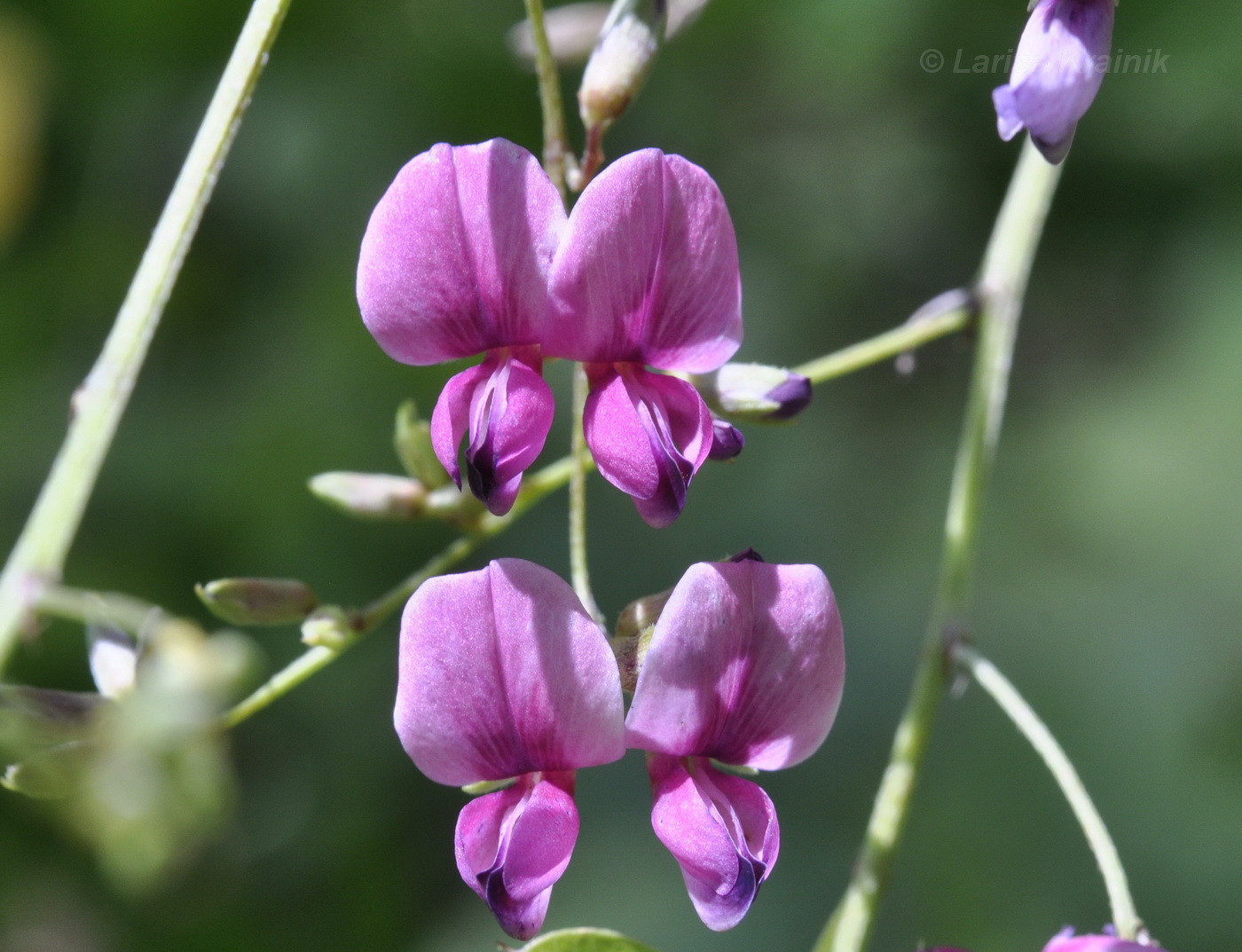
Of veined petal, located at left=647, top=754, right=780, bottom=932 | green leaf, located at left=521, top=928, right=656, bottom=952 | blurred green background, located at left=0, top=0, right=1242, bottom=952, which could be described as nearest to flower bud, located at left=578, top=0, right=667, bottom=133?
veined petal, located at left=647, top=754, right=780, bottom=932

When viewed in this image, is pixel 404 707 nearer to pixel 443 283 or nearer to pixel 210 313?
pixel 443 283

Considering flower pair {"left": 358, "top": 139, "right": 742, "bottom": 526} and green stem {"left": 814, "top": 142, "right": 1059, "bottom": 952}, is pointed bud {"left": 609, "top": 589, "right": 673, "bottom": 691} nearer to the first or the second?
flower pair {"left": 358, "top": 139, "right": 742, "bottom": 526}

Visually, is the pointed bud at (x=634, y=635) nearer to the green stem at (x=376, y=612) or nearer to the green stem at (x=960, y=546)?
the green stem at (x=376, y=612)

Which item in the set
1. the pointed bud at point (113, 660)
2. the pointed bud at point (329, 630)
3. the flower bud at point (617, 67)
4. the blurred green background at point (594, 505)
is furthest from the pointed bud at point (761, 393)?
the blurred green background at point (594, 505)

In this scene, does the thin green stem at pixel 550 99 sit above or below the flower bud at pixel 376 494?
above

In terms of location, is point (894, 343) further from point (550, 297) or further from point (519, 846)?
point (519, 846)

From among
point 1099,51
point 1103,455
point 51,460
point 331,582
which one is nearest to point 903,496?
point 1103,455
